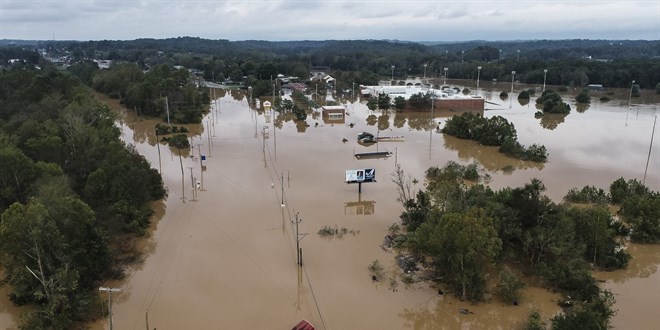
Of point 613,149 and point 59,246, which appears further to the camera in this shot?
point 613,149

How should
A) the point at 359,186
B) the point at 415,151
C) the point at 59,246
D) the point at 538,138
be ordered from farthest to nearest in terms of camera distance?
the point at 538,138
the point at 415,151
the point at 359,186
the point at 59,246

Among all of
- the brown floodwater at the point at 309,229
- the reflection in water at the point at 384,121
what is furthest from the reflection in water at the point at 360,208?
the reflection in water at the point at 384,121

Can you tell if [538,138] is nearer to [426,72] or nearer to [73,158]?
[73,158]

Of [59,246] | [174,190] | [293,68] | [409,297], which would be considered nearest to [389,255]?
[409,297]

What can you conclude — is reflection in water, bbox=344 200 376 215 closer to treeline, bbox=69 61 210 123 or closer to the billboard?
the billboard

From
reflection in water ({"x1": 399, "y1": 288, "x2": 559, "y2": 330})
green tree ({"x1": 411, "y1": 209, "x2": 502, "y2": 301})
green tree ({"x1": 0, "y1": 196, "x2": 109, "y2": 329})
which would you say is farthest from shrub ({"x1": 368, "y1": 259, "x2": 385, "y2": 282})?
green tree ({"x1": 0, "y1": 196, "x2": 109, "y2": 329})

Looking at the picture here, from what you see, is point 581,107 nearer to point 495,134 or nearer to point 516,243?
point 495,134
